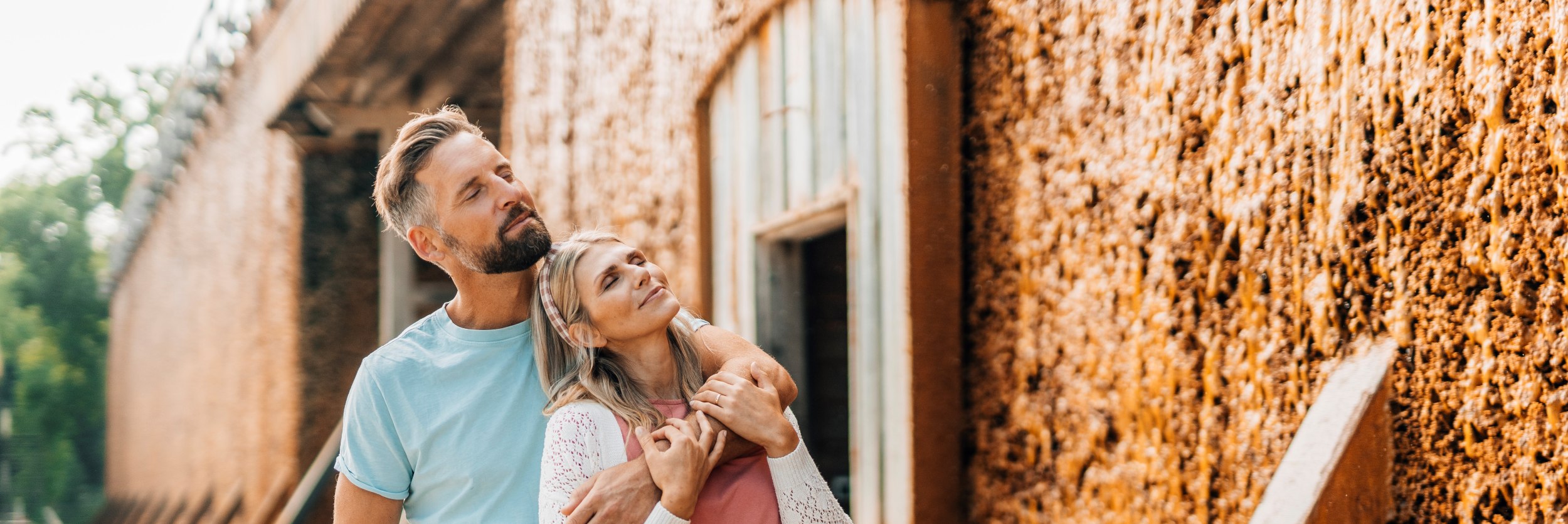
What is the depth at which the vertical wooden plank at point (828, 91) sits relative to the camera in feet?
10.2

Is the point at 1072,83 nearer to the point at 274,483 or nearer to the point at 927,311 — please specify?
the point at 927,311

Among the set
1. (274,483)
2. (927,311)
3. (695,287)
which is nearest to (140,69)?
(274,483)

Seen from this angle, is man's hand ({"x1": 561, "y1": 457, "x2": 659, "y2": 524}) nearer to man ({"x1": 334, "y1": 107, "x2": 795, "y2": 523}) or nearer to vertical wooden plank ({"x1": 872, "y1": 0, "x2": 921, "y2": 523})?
man ({"x1": 334, "y1": 107, "x2": 795, "y2": 523})

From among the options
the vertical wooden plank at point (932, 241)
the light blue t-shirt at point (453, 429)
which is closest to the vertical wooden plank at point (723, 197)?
the vertical wooden plank at point (932, 241)

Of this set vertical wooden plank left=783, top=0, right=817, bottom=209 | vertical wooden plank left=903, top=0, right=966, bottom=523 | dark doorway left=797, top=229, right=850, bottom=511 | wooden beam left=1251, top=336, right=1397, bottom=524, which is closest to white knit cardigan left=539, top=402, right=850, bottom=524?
wooden beam left=1251, top=336, right=1397, bottom=524

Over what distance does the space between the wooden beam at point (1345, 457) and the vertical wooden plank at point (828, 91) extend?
5.41 feet

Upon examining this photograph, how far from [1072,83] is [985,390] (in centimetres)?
69

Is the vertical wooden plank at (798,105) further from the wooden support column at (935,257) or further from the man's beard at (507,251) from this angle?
the man's beard at (507,251)

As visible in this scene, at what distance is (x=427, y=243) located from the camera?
1.62 m

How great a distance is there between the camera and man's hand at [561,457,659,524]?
141 cm

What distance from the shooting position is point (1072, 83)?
2.29 metres

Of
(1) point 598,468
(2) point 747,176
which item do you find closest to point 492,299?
(1) point 598,468

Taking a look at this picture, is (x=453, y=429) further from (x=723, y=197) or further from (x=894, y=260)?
(x=723, y=197)

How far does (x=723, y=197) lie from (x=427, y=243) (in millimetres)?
2361
